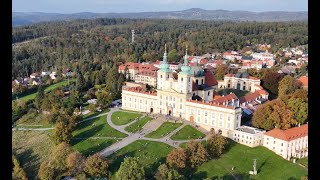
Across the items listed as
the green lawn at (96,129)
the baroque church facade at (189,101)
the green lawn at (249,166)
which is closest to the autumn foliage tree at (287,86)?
the baroque church facade at (189,101)

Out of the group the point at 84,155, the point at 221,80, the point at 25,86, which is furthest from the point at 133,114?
the point at 25,86

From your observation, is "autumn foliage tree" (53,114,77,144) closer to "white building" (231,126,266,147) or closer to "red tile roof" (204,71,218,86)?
"white building" (231,126,266,147)

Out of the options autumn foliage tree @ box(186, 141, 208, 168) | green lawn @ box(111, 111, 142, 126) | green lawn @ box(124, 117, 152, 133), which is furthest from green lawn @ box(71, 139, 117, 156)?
autumn foliage tree @ box(186, 141, 208, 168)

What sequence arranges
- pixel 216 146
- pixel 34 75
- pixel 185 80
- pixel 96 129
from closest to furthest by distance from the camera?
pixel 216 146 → pixel 96 129 → pixel 185 80 → pixel 34 75

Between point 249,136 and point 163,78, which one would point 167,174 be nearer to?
point 249,136

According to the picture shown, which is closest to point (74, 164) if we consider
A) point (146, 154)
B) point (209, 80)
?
point (146, 154)
